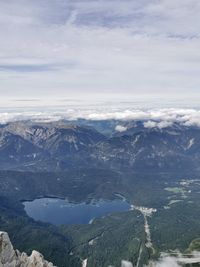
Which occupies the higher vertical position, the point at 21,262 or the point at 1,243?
the point at 1,243

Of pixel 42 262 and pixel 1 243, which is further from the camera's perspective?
pixel 42 262

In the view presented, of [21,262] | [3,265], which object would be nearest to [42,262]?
[21,262]

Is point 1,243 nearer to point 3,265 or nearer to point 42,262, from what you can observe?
point 3,265

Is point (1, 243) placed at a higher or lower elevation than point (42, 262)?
higher

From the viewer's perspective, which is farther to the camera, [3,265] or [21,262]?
[21,262]

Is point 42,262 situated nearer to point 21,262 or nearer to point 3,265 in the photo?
point 21,262

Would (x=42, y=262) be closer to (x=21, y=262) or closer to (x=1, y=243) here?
(x=21, y=262)

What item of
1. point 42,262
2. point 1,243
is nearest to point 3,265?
point 1,243
